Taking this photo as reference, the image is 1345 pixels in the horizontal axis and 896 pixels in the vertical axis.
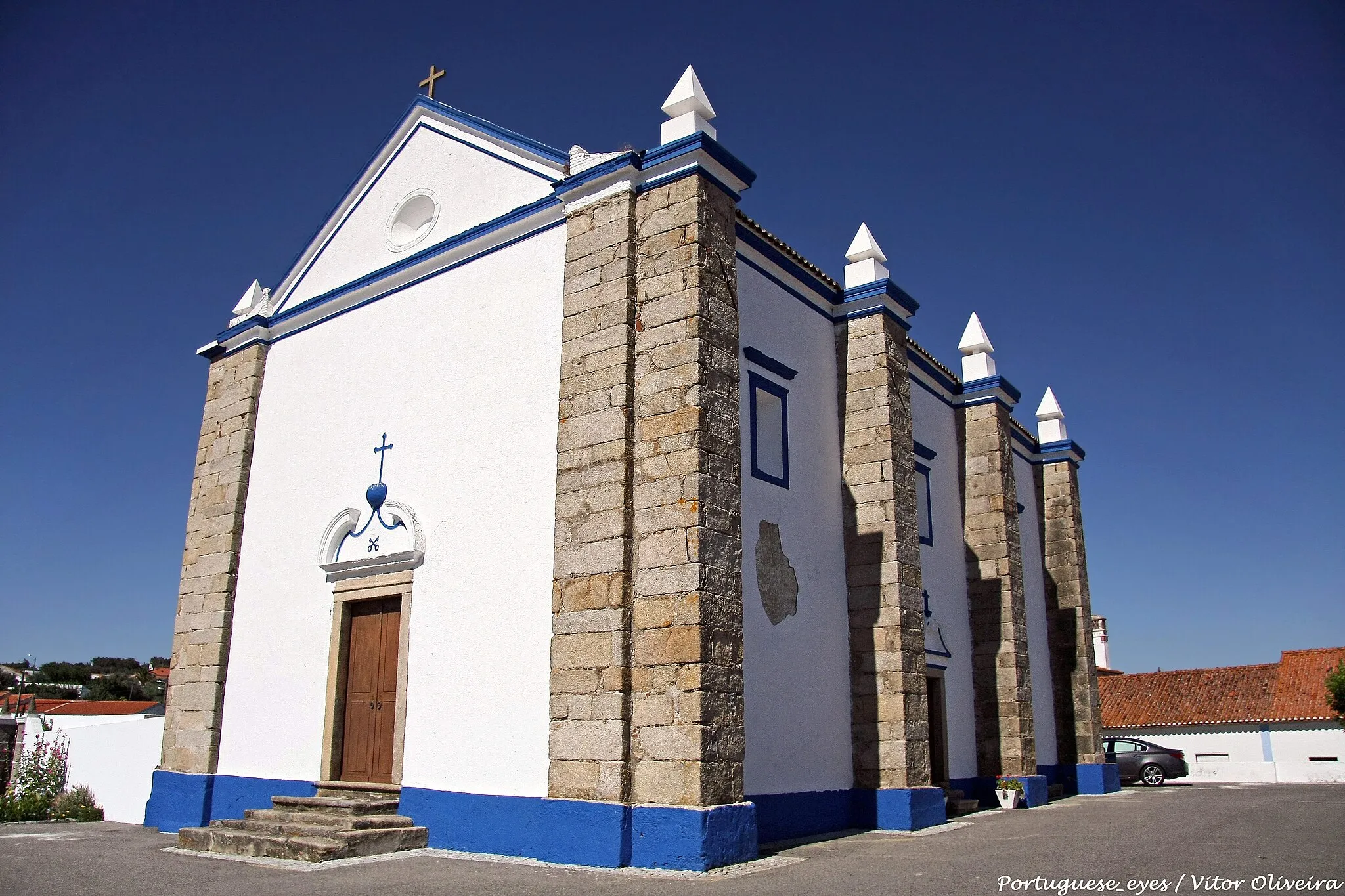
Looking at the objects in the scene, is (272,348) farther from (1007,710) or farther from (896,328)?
(1007,710)

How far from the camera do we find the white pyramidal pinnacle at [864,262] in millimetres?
10945

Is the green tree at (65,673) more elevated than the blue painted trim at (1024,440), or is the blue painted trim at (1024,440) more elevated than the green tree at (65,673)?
the blue painted trim at (1024,440)

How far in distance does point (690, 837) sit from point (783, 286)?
557cm

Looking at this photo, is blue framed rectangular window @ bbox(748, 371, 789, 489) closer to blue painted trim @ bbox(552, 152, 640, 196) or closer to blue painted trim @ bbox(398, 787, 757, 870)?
blue painted trim @ bbox(552, 152, 640, 196)

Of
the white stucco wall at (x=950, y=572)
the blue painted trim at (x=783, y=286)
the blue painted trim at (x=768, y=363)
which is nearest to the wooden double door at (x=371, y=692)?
the blue painted trim at (x=768, y=363)

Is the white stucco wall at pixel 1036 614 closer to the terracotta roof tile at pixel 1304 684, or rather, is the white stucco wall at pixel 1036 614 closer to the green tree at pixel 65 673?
the terracotta roof tile at pixel 1304 684

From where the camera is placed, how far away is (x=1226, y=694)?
27891 millimetres

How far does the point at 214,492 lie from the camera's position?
37.5ft

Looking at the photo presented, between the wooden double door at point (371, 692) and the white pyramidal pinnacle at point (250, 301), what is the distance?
462 centimetres

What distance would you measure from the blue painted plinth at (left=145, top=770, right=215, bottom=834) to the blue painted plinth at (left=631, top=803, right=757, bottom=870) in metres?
5.64

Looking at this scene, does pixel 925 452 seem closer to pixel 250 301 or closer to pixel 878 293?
pixel 878 293

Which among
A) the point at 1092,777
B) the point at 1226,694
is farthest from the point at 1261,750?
the point at 1092,777

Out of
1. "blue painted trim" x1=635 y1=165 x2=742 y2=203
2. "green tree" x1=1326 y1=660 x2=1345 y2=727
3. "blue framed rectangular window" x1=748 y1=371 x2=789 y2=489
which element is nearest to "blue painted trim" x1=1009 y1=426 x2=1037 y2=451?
"blue framed rectangular window" x1=748 y1=371 x2=789 y2=489

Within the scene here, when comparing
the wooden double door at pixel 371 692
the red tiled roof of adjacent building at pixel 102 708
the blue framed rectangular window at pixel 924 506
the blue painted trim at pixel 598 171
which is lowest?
the red tiled roof of adjacent building at pixel 102 708
